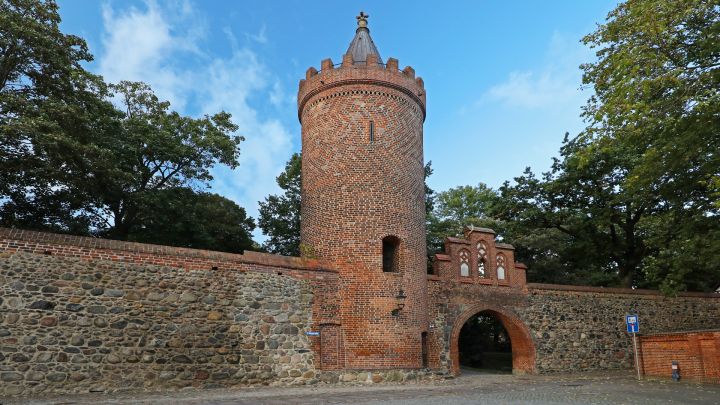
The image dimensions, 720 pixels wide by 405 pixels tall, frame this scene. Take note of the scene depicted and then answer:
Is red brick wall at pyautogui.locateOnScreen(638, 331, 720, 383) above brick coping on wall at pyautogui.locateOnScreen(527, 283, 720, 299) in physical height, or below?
below

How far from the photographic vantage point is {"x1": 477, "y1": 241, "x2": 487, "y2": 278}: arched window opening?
62.1 feet

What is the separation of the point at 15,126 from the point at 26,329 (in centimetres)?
567

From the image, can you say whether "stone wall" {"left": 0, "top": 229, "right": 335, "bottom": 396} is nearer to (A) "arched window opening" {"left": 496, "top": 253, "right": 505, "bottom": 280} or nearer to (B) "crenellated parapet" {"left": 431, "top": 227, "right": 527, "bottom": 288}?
(B) "crenellated parapet" {"left": 431, "top": 227, "right": 527, "bottom": 288}

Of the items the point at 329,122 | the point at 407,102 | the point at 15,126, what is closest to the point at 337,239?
the point at 329,122

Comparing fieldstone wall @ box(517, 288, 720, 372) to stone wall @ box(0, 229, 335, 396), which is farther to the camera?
fieldstone wall @ box(517, 288, 720, 372)

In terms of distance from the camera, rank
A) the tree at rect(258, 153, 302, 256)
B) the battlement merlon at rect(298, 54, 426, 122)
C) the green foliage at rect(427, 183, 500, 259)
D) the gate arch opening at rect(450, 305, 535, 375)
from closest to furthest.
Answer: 1. the battlement merlon at rect(298, 54, 426, 122)
2. the gate arch opening at rect(450, 305, 535, 375)
3. the tree at rect(258, 153, 302, 256)
4. the green foliage at rect(427, 183, 500, 259)

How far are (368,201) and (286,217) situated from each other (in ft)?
36.0

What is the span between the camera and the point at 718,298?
22.1m

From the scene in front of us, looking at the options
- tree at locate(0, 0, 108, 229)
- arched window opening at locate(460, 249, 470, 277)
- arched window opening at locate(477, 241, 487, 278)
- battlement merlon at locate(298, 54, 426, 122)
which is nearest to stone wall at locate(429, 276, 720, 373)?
arched window opening at locate(460, 249, 470, 277)

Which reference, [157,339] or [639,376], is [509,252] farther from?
[157,339]

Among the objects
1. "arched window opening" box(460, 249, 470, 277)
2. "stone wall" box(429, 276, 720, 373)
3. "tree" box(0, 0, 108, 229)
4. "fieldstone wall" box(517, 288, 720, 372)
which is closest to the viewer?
"tree" box(0, 0, 108, 229)

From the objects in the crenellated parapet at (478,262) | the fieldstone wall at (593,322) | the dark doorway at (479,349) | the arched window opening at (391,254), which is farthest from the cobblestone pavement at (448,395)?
the dark doorway at (479,349)

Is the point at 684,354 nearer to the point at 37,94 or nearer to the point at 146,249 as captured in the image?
the point at 146,249

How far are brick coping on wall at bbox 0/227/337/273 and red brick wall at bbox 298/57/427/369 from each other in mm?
976
